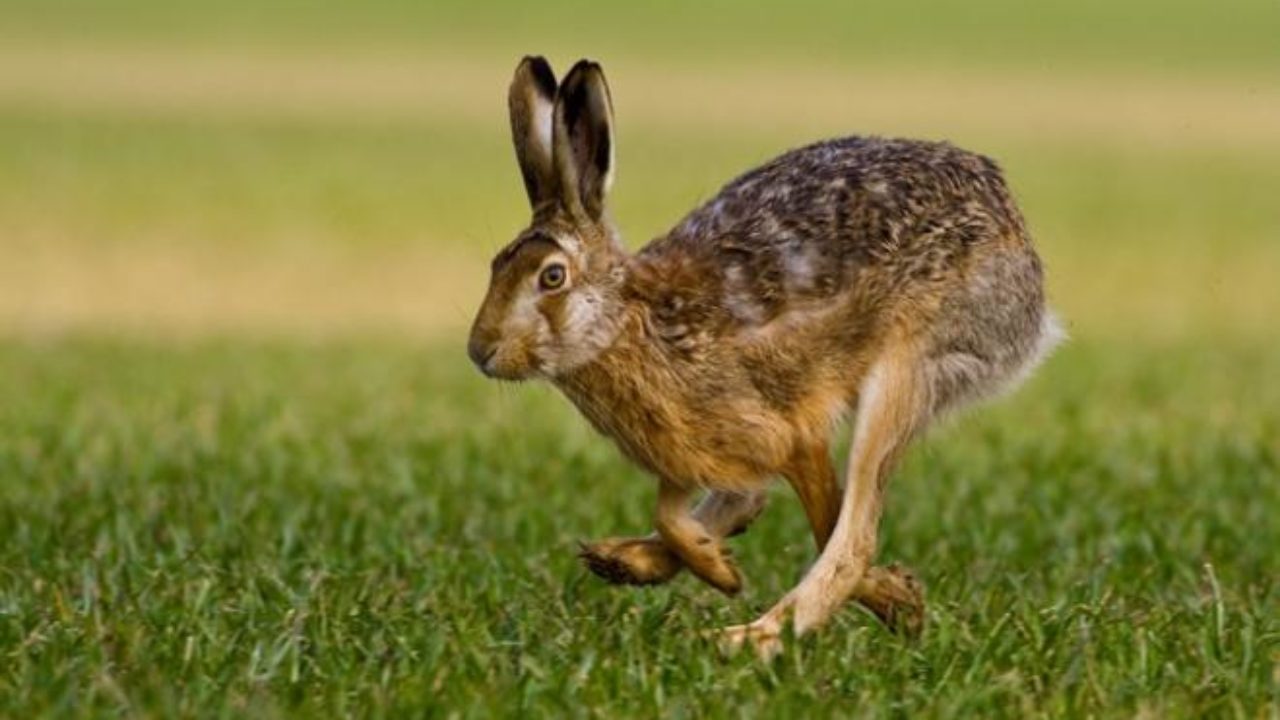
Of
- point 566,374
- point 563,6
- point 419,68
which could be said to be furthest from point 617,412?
point 563,6

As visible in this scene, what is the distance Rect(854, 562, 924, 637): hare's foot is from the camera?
6.89 m

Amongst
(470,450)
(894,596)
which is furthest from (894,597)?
(470,450)

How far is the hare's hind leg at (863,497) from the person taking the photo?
22.0 ft

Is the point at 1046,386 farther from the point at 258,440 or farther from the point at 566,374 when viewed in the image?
the point at 566,374

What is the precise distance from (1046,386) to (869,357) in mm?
8390

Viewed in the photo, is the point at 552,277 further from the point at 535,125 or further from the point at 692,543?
the point at 692,543

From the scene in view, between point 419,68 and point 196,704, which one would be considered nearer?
point 196,704

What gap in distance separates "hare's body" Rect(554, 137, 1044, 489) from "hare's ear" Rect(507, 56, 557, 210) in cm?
32

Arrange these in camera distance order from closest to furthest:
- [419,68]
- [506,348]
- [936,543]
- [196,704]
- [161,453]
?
[196,704]
[506,348]
[936,543]
[161,453]
[419,68]

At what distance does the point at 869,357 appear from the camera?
7.12 m

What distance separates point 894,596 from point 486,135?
3162 centimetres

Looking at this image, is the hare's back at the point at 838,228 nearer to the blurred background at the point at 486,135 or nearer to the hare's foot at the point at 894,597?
the hare's foot at the point at 894,597

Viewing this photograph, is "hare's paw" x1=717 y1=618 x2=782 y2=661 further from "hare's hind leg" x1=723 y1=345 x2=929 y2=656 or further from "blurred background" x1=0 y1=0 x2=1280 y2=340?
"blurred background" x1=0 y1=0 x2=1280 y2=340

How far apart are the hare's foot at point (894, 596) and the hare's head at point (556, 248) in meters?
0.89
